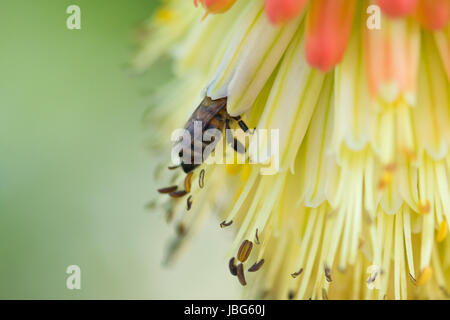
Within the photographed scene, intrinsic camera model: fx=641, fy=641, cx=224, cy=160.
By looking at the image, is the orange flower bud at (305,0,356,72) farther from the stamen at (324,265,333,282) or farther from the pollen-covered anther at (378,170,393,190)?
the stamen at (324,265,333,282)

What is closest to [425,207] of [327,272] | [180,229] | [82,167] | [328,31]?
[327,272]

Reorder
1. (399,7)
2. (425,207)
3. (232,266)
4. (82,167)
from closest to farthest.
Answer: (399,7)
(425,207)
(232,266)
(82,167)

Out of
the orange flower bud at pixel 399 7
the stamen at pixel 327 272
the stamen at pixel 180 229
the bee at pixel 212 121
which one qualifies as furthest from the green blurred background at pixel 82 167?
Answer: the orange flower bud at pixel 399 7

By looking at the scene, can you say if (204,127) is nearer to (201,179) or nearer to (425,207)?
(201,179)

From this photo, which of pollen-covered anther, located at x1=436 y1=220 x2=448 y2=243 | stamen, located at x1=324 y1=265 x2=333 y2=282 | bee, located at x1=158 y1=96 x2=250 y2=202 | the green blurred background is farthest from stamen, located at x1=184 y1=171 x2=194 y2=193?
the green blurred background

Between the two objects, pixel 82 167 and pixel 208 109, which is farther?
pixel 82 167

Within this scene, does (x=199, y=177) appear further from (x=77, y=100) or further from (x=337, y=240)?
(x=77, y=100)
